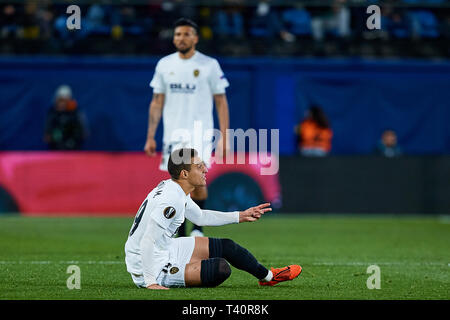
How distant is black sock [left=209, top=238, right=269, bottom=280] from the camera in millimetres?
7703

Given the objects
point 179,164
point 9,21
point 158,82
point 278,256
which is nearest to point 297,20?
point 9,21

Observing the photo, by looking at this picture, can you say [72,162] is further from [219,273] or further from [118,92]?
[219,273]

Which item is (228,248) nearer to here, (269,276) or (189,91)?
(269,276)

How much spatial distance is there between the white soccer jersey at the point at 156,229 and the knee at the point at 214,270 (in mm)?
322

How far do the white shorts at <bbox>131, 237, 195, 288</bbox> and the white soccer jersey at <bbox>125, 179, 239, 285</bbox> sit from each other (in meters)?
0.05

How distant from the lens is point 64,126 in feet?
63.3

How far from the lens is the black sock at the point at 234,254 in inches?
303

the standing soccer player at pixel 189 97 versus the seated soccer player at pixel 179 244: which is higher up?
the standing soccer player at pixel 189 97

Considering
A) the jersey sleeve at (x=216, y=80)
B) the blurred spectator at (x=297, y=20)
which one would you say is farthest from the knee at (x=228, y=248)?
A: the blurred spectator at (x=297, y=20)

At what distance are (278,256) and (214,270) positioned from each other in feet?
10.5

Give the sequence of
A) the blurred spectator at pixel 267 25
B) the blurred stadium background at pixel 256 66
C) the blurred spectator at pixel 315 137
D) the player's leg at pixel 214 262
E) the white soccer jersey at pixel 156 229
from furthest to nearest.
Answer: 1. the blurred spectator at pixel 267 25
2. the blurred stadium background at pixel 256 66
3. the blurred spectator at pixel 315 137
4. the player's leg at pixel 214 262
5. the white soccer jersey at pixel 156 229

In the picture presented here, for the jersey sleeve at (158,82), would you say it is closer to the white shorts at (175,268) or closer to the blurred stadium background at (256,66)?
the white shorts at (175,268)

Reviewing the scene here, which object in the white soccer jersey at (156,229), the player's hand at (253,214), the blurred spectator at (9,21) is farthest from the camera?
the blurred spectator at (9,21)

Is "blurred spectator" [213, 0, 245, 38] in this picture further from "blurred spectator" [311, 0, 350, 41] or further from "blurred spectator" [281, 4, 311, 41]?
"blurred spectator" [311, 0, 350, 41]
